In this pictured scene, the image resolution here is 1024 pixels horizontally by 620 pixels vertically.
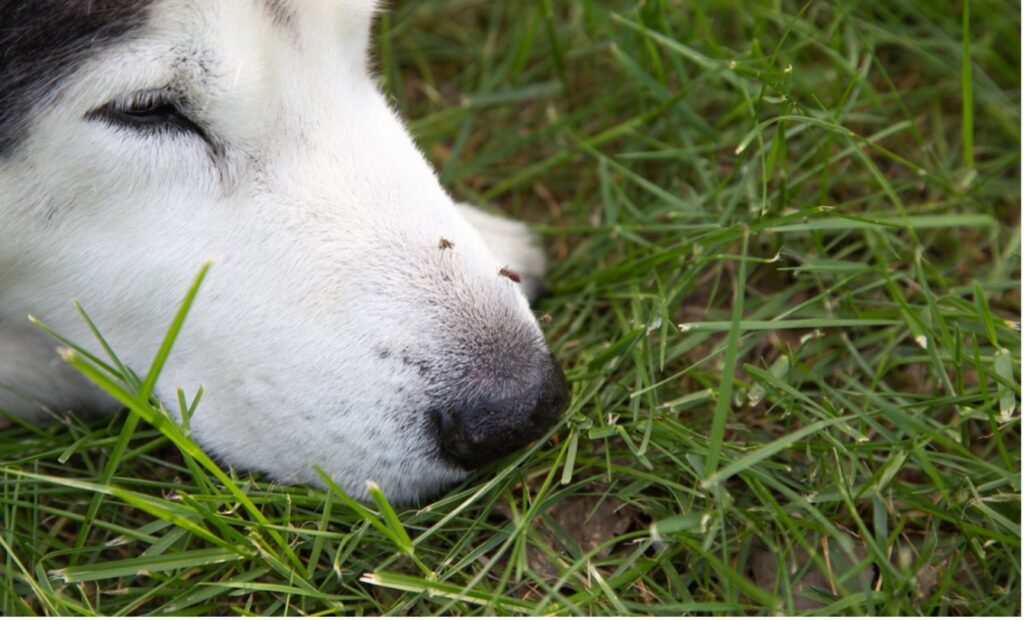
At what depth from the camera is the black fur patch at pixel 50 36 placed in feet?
7.82

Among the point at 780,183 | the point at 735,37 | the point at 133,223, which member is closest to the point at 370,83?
the point at 133,223

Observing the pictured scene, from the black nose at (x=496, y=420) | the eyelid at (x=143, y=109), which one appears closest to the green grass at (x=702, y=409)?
the black nose at (x=496, y=420)

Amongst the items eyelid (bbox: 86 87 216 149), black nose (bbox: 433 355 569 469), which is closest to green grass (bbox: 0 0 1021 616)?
black nose (bbox: 433 355 569 469)

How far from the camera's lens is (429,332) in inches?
99.4

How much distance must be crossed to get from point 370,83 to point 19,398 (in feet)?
4.25

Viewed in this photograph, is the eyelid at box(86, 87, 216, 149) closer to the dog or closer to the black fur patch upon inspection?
the dog

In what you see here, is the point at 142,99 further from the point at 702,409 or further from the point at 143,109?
the point at 702,409

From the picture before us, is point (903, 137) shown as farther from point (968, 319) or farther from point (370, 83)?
point (370, 83)

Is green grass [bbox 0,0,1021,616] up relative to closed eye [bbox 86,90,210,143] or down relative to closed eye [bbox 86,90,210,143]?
down

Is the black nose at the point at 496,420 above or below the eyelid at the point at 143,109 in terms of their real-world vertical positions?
below

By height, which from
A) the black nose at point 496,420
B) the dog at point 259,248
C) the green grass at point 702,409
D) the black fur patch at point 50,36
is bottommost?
the green grass at point 702,409

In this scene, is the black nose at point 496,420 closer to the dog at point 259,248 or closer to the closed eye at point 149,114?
the dog at point 259,248

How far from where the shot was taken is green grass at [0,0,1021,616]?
2572mm

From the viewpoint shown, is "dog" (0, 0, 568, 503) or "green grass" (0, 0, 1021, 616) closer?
"dog" (0, 0, 568, 503)
